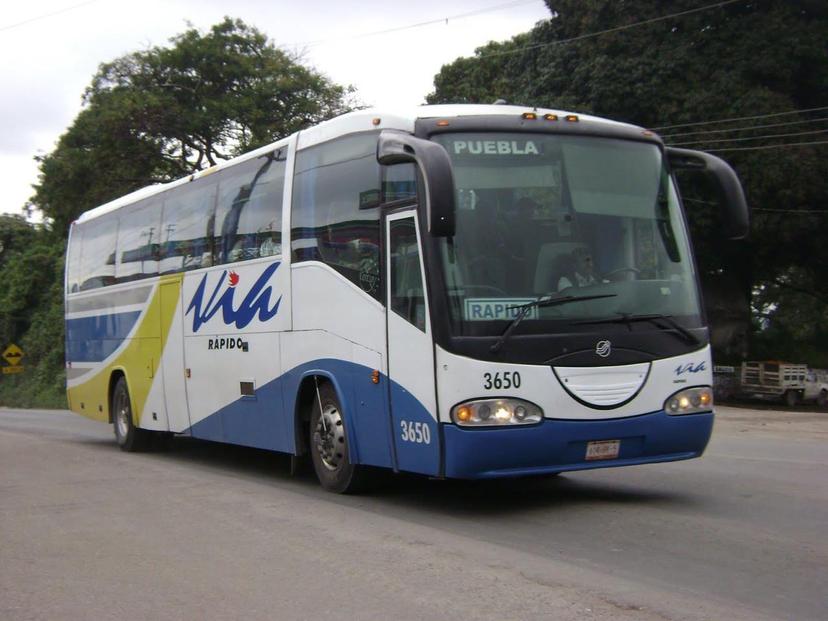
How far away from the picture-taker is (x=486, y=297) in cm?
766

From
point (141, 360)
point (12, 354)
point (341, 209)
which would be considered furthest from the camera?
point (12, 354)

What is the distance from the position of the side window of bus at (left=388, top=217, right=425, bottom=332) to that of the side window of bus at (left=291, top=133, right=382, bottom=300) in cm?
25

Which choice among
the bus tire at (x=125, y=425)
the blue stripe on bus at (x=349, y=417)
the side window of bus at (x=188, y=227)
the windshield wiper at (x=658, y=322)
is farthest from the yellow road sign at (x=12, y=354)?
the windshield wiper at (x=658, y=322)

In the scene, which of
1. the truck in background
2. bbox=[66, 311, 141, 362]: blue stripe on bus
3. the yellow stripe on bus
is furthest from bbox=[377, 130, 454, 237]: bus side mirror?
the truck in background

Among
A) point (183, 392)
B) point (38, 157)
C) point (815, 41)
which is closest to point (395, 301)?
point (183, 392)

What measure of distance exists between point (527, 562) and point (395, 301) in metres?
2.58

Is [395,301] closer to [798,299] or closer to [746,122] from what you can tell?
[746,122]

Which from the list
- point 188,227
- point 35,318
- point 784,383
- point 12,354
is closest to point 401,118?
point 188,227

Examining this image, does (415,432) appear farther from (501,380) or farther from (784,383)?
(784,383)

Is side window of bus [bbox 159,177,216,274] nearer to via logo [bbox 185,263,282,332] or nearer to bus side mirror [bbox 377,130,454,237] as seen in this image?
via logo [bbox 185,263,282,332]

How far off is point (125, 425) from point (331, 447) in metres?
6.91

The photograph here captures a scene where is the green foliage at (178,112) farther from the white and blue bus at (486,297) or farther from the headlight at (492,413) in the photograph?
the headlight at (492,413)

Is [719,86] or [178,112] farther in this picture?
[178,112]

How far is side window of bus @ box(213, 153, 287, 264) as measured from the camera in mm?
10516
